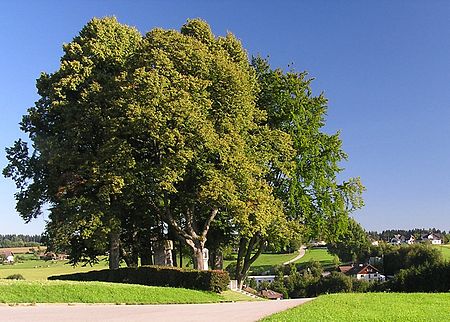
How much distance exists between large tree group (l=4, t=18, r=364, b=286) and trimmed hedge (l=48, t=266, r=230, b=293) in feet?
7.61

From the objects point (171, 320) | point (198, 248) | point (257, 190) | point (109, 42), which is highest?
point (109, 42)

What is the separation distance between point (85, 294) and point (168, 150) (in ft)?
37.5

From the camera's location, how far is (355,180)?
35.9 metres

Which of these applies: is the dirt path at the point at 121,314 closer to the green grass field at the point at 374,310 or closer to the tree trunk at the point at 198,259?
the green grass field at the point at 374,310

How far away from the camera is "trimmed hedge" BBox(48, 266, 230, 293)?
22984 millimetres

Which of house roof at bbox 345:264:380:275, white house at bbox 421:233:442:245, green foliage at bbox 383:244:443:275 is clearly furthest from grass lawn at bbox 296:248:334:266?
white house at bbox 421:233:442:245

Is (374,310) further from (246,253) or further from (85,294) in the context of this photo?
(246,253)

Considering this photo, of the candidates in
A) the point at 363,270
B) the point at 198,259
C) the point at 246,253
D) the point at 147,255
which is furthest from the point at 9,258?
the point at 363,270

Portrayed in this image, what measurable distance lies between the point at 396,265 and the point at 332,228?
126 ft

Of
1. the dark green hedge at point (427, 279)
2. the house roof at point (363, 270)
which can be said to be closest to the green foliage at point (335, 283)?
the house roof at point (363, 270)

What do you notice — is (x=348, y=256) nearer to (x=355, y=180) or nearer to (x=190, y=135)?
(x=355, y=180)

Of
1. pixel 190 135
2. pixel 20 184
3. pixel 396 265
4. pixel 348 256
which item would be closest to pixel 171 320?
pixel 190 135

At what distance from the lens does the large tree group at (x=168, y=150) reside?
27.3 meters

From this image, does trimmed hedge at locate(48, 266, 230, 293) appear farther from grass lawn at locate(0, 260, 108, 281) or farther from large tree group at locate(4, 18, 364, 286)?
grass lawn at locate(0, 260, 108, 281)
